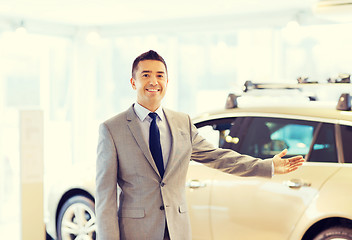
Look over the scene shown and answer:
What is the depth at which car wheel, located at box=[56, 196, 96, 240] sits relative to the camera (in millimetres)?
5176

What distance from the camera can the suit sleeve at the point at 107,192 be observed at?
8.64ft

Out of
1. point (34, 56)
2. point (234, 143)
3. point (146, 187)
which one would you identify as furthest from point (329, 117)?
point (34, 56)

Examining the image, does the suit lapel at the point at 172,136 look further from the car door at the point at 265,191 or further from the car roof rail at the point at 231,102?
the car roof rail at the point at 231,102

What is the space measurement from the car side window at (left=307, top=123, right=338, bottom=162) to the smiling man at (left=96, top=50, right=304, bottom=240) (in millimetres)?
1707

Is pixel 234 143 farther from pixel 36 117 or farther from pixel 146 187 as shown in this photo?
pixel 146 187

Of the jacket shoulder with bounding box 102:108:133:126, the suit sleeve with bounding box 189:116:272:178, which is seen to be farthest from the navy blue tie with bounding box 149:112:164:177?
the suit sleeve with bounding box 189:116:272:178

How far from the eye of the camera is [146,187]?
267cm

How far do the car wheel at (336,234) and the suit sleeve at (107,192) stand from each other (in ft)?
6.31

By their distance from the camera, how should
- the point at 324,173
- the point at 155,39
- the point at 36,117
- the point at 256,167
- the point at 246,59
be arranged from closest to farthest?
the point at 256,167 < the point at 324,173 < the point at 36,117 < the point at 246,59 < the point at 155,39

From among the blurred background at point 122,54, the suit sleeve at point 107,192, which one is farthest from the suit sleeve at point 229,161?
the blurred background at point 122,54

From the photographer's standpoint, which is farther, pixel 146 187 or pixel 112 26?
pixel 112 26

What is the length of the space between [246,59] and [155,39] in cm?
181

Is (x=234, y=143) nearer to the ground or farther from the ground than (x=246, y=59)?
nearer to the ground

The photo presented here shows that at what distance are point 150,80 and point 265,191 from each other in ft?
6.21
